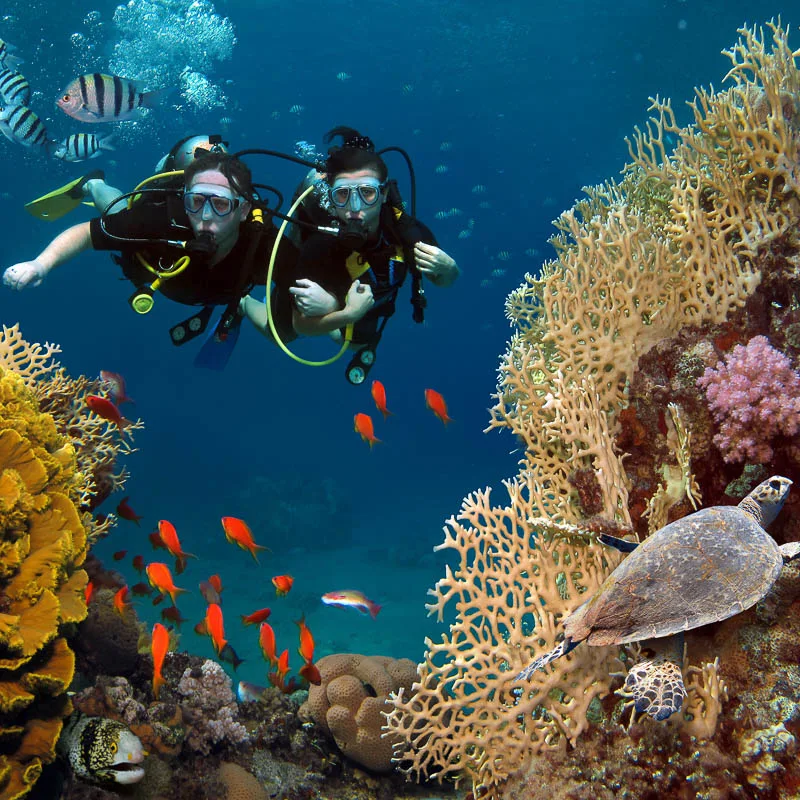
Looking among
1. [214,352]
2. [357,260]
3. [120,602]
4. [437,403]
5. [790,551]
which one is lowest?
[790,551]

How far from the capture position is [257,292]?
1373 cm

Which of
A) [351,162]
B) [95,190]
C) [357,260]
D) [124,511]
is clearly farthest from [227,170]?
[124,511]

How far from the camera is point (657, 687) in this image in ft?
7.30

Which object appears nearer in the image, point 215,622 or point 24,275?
point 24,275

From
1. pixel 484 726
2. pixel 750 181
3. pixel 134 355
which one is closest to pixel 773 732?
pixel 484 726

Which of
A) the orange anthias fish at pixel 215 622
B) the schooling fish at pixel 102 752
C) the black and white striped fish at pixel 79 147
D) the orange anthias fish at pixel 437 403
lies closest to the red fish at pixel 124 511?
the orange anthias fish at pixel 215 622

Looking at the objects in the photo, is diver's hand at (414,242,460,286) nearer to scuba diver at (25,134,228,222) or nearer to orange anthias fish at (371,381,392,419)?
orange anthias fish at (371,381,392,419)

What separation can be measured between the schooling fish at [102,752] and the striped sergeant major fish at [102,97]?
26.8ft

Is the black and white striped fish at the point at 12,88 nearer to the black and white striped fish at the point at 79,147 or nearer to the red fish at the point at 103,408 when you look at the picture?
the black and white striped fish at the point at 79,147

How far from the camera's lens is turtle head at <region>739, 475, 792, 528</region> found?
2516 mm

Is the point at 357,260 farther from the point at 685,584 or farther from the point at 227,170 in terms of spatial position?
the point at 685,584

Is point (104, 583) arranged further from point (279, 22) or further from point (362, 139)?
point (279, 22)

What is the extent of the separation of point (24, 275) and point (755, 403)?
484 cm

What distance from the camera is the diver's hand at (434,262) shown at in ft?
13.6
